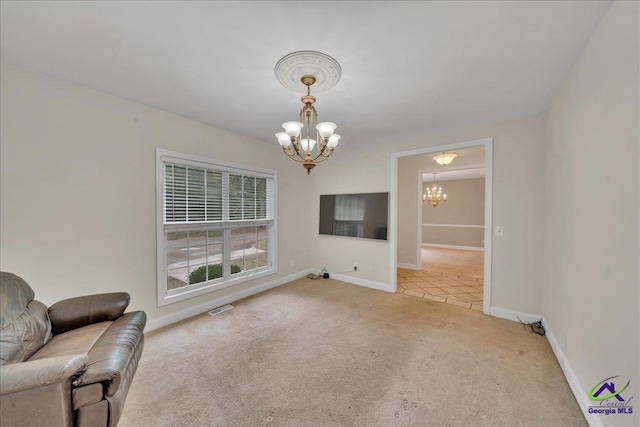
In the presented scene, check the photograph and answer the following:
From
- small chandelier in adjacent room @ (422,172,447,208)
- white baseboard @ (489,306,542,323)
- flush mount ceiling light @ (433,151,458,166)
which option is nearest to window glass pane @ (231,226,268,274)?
white baseboard @ (489,306,542,323)

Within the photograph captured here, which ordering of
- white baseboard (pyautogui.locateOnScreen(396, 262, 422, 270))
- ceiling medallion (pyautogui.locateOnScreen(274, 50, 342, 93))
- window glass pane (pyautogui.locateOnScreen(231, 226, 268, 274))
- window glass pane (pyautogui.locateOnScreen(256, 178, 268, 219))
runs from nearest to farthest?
ceiling medallion (pyautogui.locateOnScreen(274, 50, 342, 93)) → window glass pane (pyautogui.locateOnScreen(231, 226, 268, 274)) → window glass pane (pyautogui.locateOnScreen(256, 178, 268, 219)) → white baseboard (pyautogui.locateOnScreen(396, 262, 422, 270))

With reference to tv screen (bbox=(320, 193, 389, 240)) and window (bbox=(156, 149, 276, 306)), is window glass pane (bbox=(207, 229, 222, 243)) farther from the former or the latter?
tv screen (bbox=(320, 193, 389, 240))

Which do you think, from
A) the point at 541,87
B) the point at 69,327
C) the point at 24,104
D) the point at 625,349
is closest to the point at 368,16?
the point at 541,87

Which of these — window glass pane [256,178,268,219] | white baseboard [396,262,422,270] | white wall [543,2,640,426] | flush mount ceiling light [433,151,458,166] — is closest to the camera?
white wall [543,2,640,426]

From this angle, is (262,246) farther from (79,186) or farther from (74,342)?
(74,342)

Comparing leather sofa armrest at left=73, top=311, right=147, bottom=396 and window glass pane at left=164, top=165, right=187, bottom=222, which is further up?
window glass pane at left=164, top=165, right=187, bottom=222

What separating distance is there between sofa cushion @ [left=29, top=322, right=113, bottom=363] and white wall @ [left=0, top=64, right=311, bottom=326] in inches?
28.3

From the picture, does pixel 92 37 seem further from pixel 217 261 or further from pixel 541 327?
pixel 541 327

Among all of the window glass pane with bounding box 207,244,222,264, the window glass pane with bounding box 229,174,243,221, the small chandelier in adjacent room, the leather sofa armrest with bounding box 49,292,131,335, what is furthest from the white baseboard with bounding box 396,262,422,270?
the leather sofa armrest with bounding box 49,292,131,335

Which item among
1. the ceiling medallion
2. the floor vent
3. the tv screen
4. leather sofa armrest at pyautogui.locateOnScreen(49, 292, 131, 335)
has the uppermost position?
the ceiling medallion

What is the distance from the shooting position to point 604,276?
4.53 ft

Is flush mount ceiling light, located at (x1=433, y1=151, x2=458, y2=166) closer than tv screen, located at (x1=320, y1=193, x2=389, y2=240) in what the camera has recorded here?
No

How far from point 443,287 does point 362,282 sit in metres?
1.48

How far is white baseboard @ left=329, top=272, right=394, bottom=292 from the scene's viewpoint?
395 cm
